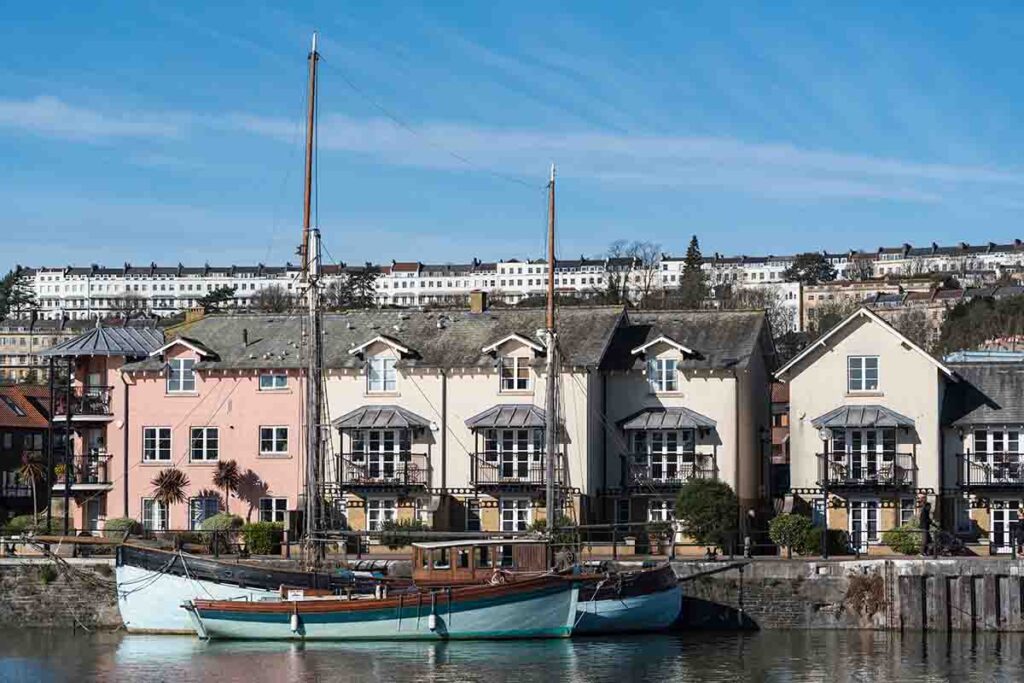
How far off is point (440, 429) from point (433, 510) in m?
3.44

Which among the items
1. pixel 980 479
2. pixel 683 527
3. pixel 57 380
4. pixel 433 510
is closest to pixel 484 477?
pixel 433 510

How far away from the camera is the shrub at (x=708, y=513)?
64.2 metres

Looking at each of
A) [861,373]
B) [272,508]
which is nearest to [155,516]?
[272,508]

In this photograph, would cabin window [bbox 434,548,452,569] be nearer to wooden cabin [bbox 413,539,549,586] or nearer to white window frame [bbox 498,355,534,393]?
wooden cabin [bbox 413,539,549,586]

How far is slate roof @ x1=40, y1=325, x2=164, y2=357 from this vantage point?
75.2 m

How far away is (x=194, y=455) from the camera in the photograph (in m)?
73.6

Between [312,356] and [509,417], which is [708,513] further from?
[312,356]

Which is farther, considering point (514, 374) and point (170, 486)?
point (170, 486)

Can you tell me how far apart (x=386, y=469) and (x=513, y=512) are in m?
5.25

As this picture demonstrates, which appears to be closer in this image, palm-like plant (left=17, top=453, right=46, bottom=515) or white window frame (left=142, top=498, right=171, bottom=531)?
white window frame (left=142, top=498, right=171, bottom=531)

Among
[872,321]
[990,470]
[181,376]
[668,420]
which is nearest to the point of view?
[990,470]

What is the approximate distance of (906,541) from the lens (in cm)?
6166

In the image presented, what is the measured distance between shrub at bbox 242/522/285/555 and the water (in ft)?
20.5

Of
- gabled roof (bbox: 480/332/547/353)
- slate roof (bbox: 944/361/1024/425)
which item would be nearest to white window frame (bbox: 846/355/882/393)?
slate roof (bbox: 944/361/1024/425)
